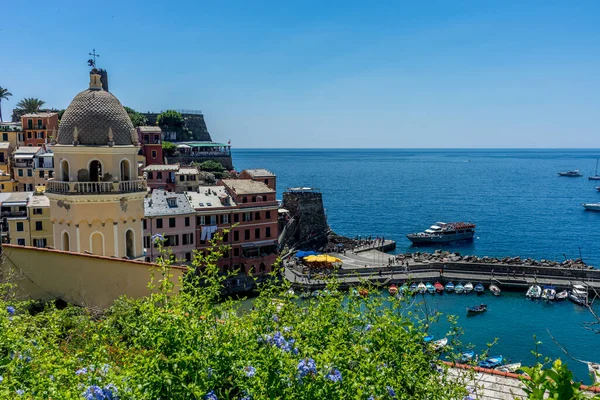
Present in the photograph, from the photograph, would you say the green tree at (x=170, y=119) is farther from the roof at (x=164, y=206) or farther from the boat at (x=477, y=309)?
the boat at (x=477, y=309)

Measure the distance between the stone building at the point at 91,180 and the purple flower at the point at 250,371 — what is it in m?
12.3

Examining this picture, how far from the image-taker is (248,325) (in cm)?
783

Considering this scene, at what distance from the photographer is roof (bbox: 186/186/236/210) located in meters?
49.7

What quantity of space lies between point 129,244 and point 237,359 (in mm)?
12458

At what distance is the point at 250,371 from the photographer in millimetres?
6105

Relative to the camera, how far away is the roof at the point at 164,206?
45.7 metres

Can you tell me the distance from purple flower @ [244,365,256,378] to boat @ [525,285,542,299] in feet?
166

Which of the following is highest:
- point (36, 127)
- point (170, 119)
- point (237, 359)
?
point (170, 119)

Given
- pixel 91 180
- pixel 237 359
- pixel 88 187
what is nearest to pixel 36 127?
pixel 91 180

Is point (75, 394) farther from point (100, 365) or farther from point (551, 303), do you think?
point (551, 303)

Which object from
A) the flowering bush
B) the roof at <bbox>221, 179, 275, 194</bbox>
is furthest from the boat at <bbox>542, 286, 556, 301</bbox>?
the flowering bush

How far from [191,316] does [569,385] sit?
4789 millimetres

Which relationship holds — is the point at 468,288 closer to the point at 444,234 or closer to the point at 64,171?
the point at 444,234

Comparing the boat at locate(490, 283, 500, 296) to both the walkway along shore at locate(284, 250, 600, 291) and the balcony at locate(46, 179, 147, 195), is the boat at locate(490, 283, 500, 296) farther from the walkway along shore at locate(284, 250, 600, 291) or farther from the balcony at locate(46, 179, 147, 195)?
the balcony at locate(46, 179, 147, 195)
